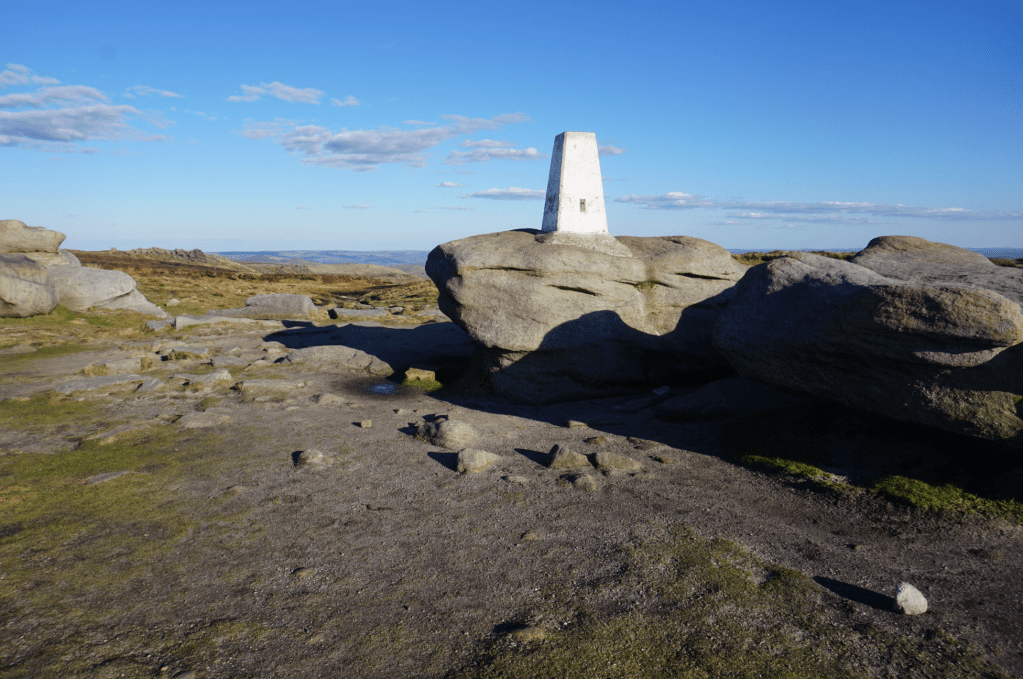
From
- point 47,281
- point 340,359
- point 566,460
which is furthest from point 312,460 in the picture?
point 47,281

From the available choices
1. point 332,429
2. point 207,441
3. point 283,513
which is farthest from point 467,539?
point 207,441

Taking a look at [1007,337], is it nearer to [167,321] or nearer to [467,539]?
[467,539]

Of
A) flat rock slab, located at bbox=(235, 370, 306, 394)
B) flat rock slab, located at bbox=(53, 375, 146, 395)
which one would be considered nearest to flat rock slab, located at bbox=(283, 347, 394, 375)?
flat rock slab, located at bbox=(235, 370, 306, 394)

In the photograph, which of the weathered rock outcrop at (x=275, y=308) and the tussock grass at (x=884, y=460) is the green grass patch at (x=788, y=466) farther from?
the weathered rock outcrop at (x=275, y=308)

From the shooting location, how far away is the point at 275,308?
27250 mm

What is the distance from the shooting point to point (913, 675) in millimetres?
4645

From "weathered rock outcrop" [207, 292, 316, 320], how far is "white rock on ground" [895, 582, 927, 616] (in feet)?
84.4

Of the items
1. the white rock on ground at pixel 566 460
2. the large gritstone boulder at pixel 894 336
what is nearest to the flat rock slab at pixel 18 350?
the white rock on ground at pixel 566 460

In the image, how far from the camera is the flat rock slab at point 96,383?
13.5m

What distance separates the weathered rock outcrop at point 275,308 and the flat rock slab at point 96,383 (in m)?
12.2

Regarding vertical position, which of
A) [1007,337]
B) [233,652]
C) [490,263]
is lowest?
[233,652]

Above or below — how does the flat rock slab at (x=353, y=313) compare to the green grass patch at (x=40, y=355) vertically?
below

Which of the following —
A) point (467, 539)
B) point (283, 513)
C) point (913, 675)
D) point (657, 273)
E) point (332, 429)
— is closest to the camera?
point (913, 675)

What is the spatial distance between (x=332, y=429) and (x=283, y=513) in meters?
3.84
